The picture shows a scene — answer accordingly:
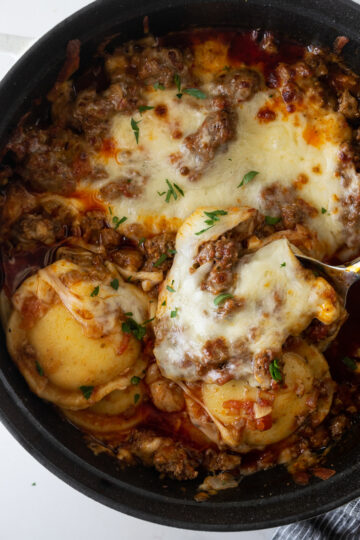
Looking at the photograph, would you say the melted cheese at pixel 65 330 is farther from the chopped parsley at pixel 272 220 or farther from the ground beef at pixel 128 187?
the chopped parsley at pixel 272 220

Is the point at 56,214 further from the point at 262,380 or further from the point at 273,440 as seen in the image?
the point at 273,440

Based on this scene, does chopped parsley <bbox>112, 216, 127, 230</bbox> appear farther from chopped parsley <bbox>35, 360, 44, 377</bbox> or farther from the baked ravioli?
chopped parsley <bbox>35, 360, 44, 377</bbox>

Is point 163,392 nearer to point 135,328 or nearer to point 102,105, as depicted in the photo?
point 135,328

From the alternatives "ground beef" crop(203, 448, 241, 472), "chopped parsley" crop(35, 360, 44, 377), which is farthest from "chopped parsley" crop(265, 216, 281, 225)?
"chopped parsley" crop(35, 360, 44, 377)

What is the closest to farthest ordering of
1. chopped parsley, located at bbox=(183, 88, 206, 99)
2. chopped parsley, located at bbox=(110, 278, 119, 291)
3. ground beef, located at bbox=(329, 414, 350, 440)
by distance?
chopped parsley, located at bbox=(110, 278, 119, 291), chopped parsley, located at bbox=(183, 88, 206, 99), ground beef, located at bbox=(329, 414, 350, 440)

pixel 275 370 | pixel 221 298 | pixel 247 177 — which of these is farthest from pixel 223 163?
pixel 275 370

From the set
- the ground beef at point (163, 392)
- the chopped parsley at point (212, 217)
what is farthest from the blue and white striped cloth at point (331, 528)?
the chopped parsley at point (212, 217)
